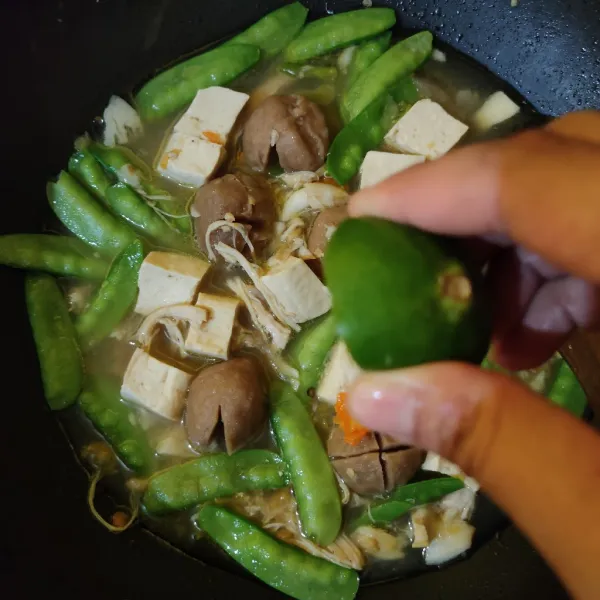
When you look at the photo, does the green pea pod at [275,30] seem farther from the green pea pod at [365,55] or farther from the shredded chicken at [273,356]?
the shredded chicken at [273,356]

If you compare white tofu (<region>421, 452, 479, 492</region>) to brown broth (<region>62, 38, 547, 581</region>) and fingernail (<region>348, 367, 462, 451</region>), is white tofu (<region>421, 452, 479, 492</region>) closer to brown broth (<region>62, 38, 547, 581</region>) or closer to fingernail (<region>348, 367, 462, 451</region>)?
brown broth (<region>62, 38, 547, 581</region>)

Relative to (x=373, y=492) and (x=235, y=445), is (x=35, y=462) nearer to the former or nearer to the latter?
(x=235, y=445)

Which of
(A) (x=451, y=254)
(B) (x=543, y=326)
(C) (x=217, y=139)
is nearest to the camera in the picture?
(A) (x=451, y=254)

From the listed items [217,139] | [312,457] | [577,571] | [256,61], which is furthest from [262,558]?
[256,61]

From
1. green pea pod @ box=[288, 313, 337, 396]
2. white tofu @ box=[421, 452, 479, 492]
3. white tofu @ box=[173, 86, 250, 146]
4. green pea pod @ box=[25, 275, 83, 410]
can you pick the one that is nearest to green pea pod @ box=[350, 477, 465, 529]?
white tofu @ box=[421, 452, 479, 492]

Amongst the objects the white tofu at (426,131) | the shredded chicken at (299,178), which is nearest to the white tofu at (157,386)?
the shredded chicken at (299,178)

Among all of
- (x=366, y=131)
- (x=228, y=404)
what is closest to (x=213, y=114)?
(x=366, y=131)
